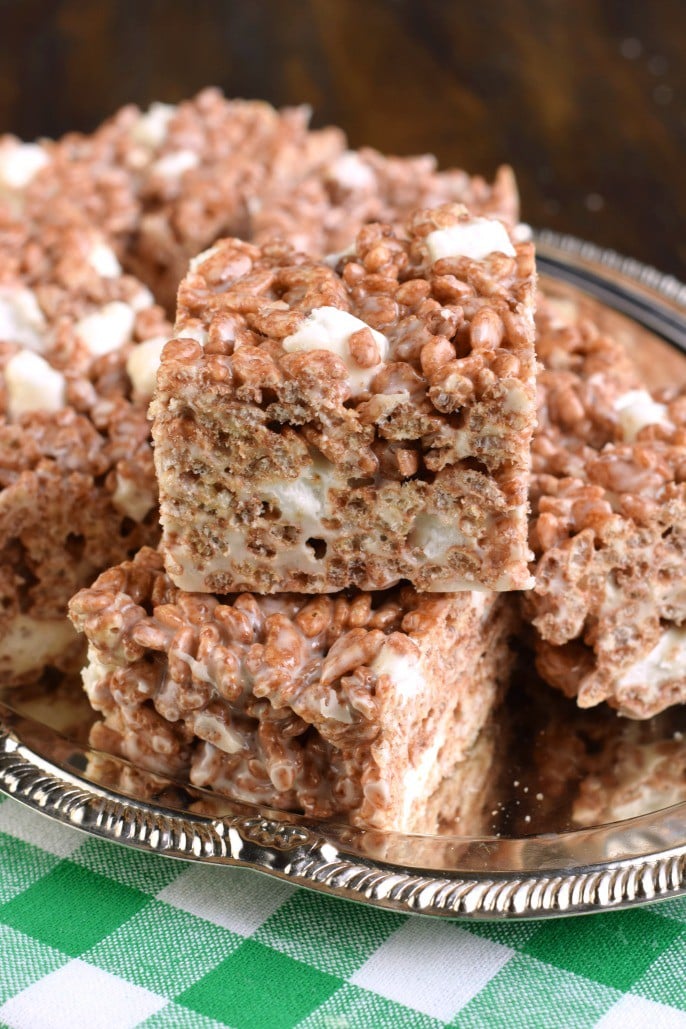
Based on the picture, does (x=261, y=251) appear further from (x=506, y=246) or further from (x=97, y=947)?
(x=97, y=947)

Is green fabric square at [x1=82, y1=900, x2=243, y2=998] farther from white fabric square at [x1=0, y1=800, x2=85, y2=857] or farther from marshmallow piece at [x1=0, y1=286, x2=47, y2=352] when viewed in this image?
marshmallow piece at [x1=0, y1=286, x2=47, y2=352]

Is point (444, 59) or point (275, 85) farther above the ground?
point (444, 59)

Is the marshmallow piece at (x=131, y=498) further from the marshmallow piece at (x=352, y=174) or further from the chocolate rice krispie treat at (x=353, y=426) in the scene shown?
the marshmallow piece at (x=352, y=174)

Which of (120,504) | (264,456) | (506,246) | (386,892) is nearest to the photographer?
(386,892)

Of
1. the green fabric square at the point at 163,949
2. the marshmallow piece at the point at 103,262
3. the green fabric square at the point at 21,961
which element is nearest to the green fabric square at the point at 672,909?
the green fabric square at the point at 163,949

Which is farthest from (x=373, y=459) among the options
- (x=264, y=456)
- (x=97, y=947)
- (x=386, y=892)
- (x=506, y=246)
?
(x=97, y=947)

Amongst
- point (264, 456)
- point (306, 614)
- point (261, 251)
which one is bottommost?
point (306, 614)

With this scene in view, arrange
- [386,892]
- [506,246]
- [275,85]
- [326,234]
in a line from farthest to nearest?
[275,85] → [326,234] → [506,246] → [386,892]

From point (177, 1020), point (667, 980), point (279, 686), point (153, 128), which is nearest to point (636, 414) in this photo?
point (279, 686)

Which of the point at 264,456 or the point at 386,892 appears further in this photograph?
the point at 264,456
